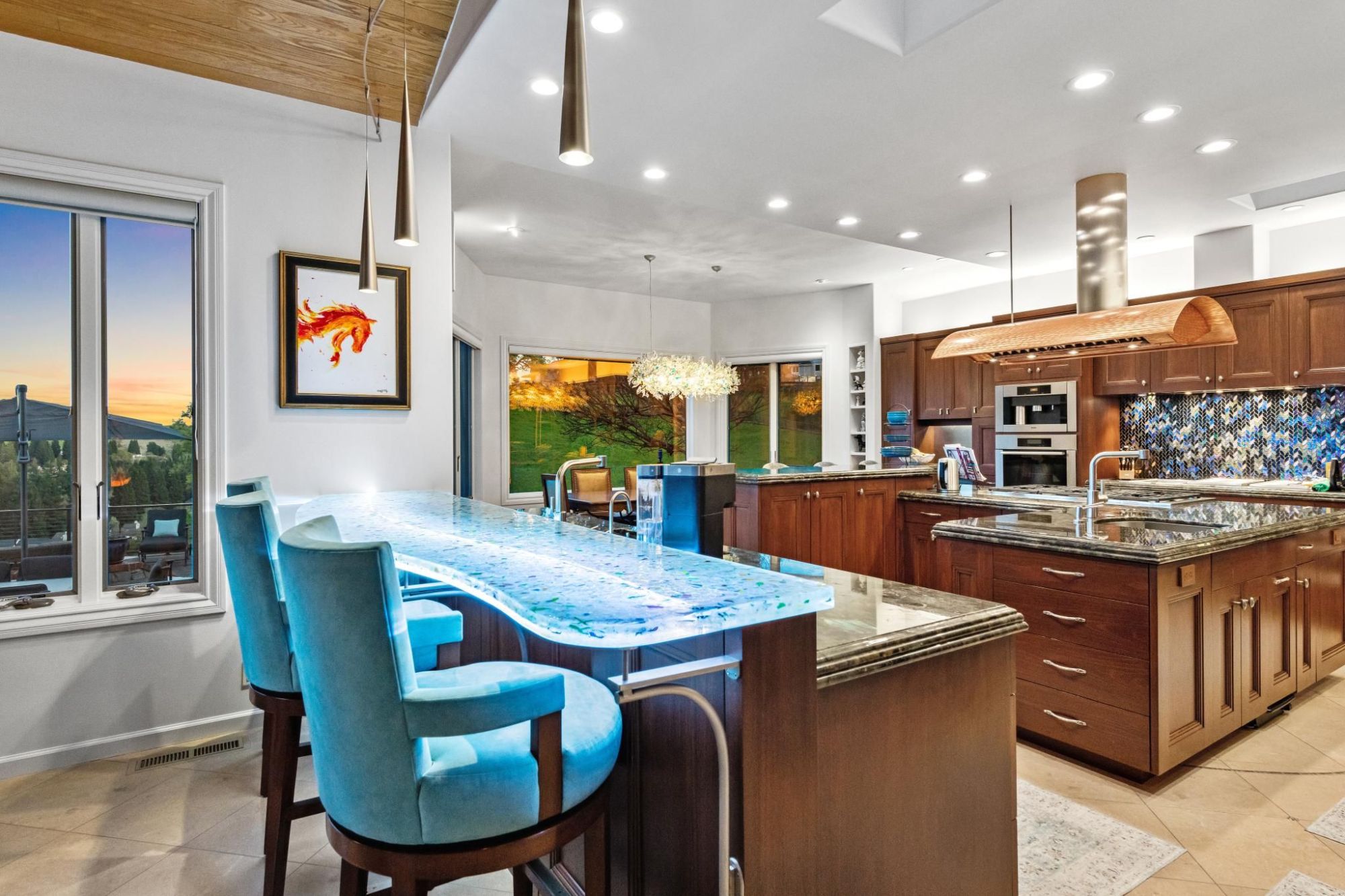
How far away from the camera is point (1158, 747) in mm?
2340

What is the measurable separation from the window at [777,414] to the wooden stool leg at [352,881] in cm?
704

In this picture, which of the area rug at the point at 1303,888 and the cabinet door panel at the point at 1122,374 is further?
the cabinet door panel at the point at 1122,374

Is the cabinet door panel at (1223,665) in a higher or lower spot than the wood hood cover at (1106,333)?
lower

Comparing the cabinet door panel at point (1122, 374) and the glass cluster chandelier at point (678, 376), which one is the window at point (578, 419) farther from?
the cabinet door panel at point (1122, 374)

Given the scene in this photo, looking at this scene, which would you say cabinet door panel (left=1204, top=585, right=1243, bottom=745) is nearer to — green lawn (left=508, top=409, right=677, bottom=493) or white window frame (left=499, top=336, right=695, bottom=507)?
green lawn (left=508, top=409, right=677, bottom=493)

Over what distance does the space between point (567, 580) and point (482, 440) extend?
19.8 feet

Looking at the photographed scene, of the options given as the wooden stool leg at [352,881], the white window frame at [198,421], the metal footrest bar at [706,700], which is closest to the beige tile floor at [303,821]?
the white window frame at [198,421]

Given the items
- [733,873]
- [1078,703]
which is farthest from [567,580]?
[1078,703]

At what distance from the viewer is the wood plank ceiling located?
7.94 ft

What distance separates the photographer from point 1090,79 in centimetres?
266

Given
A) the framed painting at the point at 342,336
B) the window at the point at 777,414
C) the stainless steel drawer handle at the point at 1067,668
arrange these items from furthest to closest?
1. the window at the point at 777,414
2. the framed painting at the point at 342,336
3. the stainless steel drawer handle at the point at 1067,668

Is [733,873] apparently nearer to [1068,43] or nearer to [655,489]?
[655,489]

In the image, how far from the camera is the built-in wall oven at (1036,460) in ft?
18.8

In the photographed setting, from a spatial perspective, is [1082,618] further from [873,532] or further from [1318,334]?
[1318,334]
